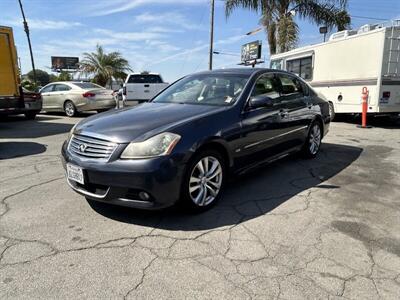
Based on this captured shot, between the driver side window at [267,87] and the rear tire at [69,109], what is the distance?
10353 millimetres

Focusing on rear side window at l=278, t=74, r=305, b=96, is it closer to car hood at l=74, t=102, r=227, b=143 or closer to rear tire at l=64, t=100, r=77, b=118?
car hood at l=74, t=102, r=227, b=143

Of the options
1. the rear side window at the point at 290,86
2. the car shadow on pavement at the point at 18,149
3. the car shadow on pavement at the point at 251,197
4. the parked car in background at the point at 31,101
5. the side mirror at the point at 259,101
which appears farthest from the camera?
the parked car in background at the point at 31,101

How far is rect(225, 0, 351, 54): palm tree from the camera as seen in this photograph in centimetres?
1858

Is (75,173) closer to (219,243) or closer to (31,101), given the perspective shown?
(219,243)

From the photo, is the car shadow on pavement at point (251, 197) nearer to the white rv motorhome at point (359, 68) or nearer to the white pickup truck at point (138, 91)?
the white rv motorhome at point (359, 68)

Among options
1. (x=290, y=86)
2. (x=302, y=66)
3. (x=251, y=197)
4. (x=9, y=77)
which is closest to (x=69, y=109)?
(x=9, y=77)

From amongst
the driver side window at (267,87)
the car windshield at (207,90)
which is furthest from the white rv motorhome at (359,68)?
the car windshield at (207,90)

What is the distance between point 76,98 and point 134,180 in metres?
11.3

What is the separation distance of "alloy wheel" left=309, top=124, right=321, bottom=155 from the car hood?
2.67 m

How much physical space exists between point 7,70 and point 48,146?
3911 mm

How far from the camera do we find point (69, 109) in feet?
45.9

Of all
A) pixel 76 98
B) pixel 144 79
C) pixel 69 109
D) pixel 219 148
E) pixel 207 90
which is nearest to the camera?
pixel 219 148

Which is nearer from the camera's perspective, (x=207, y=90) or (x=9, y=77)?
(x=207, y=90)

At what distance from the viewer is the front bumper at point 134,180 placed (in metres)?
3.30
